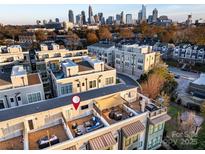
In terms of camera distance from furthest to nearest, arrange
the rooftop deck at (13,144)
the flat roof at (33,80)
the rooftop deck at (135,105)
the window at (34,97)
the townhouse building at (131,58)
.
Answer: the townhouse building at (131,58), the flat roof at (33,80), the window at (34,97), the rooftop deck at (135,105), the rooftop deck at (13,144)

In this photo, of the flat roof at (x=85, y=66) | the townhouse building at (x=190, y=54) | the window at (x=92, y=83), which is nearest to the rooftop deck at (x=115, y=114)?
the window at (x=92, y=83)

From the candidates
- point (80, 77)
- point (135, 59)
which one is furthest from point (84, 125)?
point (135, 59)

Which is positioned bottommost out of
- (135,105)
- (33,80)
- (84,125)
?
(84,125)

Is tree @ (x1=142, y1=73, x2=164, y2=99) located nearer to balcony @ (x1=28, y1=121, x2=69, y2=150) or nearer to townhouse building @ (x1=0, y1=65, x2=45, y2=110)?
townhouse building @ (x1=0, y1=65, x2=45, y2=110)

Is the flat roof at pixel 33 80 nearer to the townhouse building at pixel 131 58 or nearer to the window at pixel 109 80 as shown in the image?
the window at pixel 109 80

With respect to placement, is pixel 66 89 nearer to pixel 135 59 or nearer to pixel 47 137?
pixel 47 137
